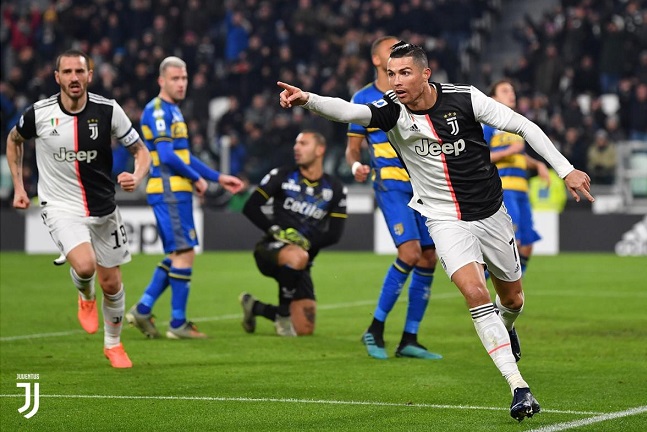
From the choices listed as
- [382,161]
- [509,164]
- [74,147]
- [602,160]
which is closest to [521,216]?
[509,164]

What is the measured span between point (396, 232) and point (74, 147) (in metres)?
2.64

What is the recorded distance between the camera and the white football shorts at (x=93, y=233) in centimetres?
896

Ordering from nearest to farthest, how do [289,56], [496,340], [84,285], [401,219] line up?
[496,340], [84,285], [401,219], [289,56]

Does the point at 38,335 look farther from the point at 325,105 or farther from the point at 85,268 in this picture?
the point at 325,105

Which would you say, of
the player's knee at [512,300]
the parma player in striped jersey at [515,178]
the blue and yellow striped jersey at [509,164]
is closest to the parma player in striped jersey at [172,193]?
the parma player in striped jersey at [515,178]

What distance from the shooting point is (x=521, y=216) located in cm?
1378

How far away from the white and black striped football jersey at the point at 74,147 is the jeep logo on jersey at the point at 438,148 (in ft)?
8.91

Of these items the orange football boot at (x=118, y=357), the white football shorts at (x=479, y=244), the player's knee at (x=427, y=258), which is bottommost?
the orange football boot at (x=118, y=357)

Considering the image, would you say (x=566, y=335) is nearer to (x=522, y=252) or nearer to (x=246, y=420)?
(x=522, y=252)

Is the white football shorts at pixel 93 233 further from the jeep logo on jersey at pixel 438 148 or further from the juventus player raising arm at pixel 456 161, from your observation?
the jeep logo on jersey at pixel 438 148

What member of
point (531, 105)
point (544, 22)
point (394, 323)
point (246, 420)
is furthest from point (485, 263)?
point (544, 22)

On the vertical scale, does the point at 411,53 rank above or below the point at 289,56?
below

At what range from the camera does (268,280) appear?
57.2 feet

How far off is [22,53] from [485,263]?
23190mm
